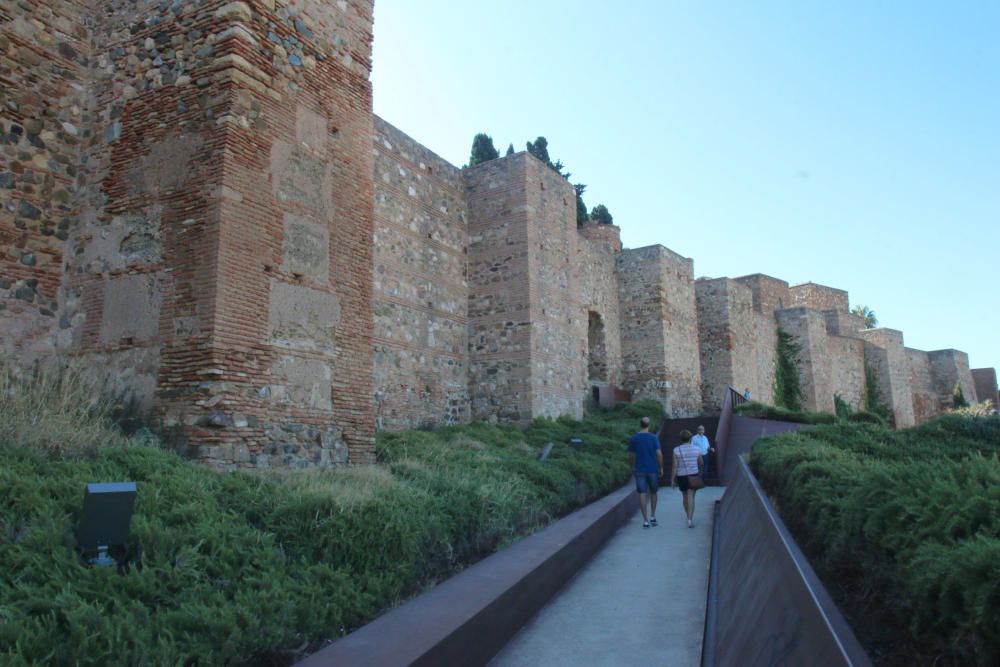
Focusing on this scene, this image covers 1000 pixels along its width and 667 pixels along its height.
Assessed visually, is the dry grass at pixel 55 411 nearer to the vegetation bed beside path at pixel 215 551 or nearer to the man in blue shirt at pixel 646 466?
the vegetation bed beside path at pixel 215 551

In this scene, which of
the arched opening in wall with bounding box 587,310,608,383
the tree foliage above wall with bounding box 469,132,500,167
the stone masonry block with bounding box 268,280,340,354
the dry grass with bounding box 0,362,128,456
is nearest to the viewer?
the dry grass with bounding box 0,362,128,456

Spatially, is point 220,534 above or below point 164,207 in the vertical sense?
below

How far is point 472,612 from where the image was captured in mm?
4105

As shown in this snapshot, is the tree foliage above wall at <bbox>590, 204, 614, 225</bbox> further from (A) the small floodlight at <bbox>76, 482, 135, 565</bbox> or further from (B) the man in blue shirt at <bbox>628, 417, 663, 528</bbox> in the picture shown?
(A) the small floodlight at <bbox>76, 482, 135, 565</bbox>

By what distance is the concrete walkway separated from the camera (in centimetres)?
452

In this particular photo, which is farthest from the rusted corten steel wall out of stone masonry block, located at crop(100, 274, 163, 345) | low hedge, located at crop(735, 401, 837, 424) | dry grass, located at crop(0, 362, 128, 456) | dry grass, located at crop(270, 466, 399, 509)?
low hedge, located at crop(735, 401, 837, 424)

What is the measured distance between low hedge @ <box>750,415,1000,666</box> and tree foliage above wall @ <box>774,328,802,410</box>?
28.1m

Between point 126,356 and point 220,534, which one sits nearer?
point 220,534

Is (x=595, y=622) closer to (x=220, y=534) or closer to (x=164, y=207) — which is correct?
(x=220, y=534)

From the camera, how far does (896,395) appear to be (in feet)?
124

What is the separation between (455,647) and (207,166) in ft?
15.3

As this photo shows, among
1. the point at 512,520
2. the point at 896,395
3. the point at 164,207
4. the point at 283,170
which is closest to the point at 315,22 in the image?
the point at 283,170

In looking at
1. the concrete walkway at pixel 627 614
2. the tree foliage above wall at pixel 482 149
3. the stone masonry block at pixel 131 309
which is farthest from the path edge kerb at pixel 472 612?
the tree foliage above wall at pixel 482 149

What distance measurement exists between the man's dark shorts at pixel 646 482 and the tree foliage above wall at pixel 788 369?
24.1 m
